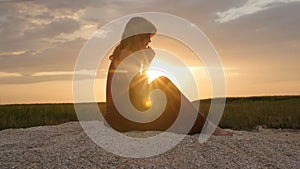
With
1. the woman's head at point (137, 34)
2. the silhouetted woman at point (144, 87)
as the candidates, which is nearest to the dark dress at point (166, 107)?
the silhouetted woman at point (144, 87)

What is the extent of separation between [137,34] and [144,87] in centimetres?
84

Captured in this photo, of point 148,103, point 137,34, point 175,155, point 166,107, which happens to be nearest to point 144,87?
point 148,103

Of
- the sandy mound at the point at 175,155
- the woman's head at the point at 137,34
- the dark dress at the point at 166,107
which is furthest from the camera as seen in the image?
the woman's head at the point at 137,34

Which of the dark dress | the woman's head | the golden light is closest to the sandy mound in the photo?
the dark dress

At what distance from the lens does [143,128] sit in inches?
293

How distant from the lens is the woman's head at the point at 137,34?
7465 mm

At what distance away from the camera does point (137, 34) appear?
750cm

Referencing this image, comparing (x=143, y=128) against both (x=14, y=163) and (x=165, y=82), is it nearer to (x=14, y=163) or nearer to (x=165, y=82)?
(x=165, y=82)

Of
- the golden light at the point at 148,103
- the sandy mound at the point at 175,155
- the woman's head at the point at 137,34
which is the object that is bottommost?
the sandy mound at the point at 175,155

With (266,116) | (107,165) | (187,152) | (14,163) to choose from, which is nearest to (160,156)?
(187,152)

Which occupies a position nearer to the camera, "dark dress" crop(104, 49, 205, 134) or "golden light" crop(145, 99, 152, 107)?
"dark dress" crop(104, 49, 205, 134)

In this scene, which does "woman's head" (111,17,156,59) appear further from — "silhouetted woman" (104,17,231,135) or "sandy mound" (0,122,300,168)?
"sandy mound" (0,122,300,168)

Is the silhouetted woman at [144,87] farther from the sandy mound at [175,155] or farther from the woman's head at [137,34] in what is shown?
the sandy mound at [175,155]

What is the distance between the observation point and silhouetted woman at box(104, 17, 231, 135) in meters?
7.38
